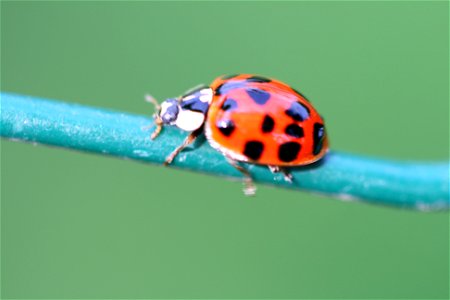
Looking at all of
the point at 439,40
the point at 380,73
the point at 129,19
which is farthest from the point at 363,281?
the point at 129,19

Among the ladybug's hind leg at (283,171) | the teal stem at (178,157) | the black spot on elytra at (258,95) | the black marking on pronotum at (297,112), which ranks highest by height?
the black spot on elytra at (258,95)

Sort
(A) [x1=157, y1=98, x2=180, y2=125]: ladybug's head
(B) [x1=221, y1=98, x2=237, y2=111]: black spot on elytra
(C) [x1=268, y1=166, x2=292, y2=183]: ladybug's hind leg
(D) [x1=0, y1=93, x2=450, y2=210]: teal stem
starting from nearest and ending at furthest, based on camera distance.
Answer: (D) [x1=0, y1=93, x2=450, y2=210]: teal stem → (C) [x1=268, y1=166, x2=292, y2=183]: ladybug's hind leg → (A) [x1=157, y1=98, x2=180, y2=125]: ladybug's head → (B) [x1=221, y1=98, x2=237, y2=111]: black spot on elytra

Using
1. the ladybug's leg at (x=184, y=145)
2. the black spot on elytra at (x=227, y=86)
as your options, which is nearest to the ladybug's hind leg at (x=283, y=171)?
the ladybug's leg at (x=184, y=145)

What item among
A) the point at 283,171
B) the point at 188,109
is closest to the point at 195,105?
the point at 188,109

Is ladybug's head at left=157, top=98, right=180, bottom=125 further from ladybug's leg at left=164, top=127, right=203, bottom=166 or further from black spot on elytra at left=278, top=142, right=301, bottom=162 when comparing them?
black spot on elytra at left=278, top=142, right=301, bottom=162

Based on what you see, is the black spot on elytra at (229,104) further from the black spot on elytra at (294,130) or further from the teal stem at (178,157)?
the teal stem at (178,157)

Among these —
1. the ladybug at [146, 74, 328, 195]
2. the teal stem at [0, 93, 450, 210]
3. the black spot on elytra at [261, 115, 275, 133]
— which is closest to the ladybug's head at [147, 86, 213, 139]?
the ladybug at [146, 74, 328, 195]
